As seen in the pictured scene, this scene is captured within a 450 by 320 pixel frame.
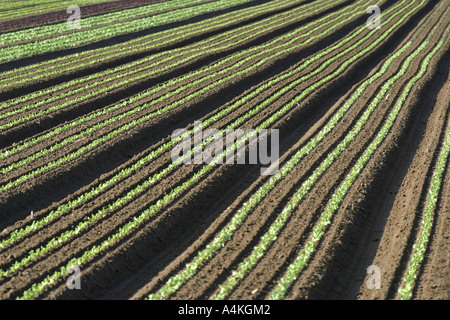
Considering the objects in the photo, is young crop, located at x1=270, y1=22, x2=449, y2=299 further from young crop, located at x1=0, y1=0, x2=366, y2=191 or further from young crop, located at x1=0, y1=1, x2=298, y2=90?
young crop, located at x1=0, y1=1, x2=298, y2=90

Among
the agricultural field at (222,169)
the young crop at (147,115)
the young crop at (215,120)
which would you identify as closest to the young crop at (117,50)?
the agricultural field at (222,169)

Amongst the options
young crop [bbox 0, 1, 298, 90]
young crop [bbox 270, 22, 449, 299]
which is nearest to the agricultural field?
young crop [bbox 270, 22, 449, 299]

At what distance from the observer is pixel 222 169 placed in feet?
46.5

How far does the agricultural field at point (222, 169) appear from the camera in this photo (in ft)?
33.3

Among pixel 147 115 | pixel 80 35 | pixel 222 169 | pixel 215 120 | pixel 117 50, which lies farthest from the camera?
pixel 80 35

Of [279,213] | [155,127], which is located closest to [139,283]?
[279,213]

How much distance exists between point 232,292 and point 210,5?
3220 cm

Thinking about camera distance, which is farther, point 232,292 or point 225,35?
point 225,35

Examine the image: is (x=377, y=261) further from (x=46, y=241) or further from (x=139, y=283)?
(x=46, y=241)

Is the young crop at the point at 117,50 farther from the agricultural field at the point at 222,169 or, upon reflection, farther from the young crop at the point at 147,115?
the young crop at the point at 147,115

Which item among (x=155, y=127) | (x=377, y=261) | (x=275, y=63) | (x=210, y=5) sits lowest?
(x=377, y=261)

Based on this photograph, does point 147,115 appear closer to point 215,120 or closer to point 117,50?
point 215,120

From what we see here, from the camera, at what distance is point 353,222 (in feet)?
38.7

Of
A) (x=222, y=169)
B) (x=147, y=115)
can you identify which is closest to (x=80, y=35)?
(x=147, y=115)
